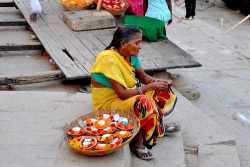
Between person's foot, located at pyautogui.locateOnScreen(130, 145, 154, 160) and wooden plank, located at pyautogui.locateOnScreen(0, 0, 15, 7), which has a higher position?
wooden plank, located at pyautogui.locateOnScreen(0, 0, 15, 7)

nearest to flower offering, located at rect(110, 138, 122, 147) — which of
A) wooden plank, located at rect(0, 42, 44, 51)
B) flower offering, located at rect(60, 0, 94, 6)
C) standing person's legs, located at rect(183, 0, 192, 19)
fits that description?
wooden plank, located at rect(0, 42, 44, 51)

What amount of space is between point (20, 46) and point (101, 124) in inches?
115

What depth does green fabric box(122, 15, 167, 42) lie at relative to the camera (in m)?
5.30

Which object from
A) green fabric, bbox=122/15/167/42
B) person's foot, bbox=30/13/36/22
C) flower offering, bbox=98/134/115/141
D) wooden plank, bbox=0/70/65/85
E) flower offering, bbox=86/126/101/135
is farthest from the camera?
person's foot, bbox=30/13/36/22

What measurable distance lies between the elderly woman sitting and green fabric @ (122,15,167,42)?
7.03 feet

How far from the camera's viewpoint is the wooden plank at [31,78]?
4.12 m

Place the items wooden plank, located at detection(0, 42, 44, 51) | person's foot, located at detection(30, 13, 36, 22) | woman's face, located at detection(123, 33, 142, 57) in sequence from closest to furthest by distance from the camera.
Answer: woman's face, located at detection(123, 33, 142, 57)
wooden plank, located at detection(0, 42, 44, 51)
person's foot, located at detection(30, 13, 36, 22)

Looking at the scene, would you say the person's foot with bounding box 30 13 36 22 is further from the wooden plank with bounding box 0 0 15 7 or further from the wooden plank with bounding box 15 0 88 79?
the wooden plank with bounding box 0 0 15 7

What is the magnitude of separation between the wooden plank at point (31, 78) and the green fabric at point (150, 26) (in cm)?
165

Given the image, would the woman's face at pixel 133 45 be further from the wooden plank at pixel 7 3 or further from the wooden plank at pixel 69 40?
the wooden plank at pixel 7 3

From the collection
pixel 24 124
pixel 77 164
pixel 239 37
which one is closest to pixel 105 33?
pixel 24 124

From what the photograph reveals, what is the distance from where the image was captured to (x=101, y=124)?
108 inches

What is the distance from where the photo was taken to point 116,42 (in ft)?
9.98

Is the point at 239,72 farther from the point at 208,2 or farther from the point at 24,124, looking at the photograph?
the point at 208,2
